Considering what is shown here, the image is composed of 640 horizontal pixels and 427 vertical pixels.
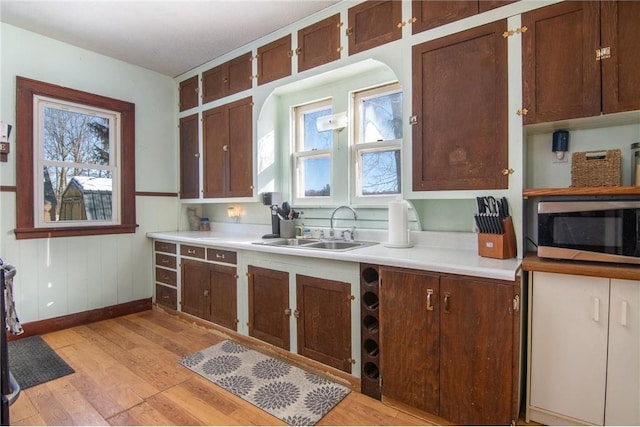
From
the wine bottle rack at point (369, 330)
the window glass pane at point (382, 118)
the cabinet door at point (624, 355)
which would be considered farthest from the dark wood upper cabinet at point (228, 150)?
the cabinet door at point (624, 355)

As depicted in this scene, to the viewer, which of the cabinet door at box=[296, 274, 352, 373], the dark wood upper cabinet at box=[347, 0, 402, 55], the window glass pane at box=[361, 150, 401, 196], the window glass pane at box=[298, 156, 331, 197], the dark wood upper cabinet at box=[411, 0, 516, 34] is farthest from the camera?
the window glass pane at box=[298, 156, 331, 197]

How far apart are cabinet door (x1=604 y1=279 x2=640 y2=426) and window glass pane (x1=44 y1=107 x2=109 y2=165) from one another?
4.30m

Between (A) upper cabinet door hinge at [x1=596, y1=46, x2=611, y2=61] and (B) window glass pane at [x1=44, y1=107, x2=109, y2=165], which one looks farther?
(B) window glass pane at [x1=44, y1=107, x2=109, y2=165]

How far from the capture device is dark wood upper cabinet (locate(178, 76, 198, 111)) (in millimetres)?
3711

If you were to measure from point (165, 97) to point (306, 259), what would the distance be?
3.03 m

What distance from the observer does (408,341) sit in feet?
5.89

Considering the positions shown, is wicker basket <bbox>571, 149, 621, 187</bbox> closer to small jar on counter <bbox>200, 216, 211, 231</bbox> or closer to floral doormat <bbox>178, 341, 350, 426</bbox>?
floral doormat <bbox>178, 341, 350, 426</bbox>

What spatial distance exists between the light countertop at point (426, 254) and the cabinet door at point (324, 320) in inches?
8.4

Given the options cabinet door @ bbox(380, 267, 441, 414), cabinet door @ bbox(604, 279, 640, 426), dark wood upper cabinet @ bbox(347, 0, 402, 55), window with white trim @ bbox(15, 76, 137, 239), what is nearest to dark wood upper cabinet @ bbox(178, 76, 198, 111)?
window with white trim @ bbox(15, 76, 137, 239)

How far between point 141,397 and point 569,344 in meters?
2.45

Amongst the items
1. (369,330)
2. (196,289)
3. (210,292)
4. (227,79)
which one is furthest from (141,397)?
(227,79)

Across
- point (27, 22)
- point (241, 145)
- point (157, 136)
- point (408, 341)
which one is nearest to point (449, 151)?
point (408, 341)

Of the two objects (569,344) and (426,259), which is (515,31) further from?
(569,344)

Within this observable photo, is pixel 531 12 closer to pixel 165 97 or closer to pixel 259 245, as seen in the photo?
pixel 259 245
